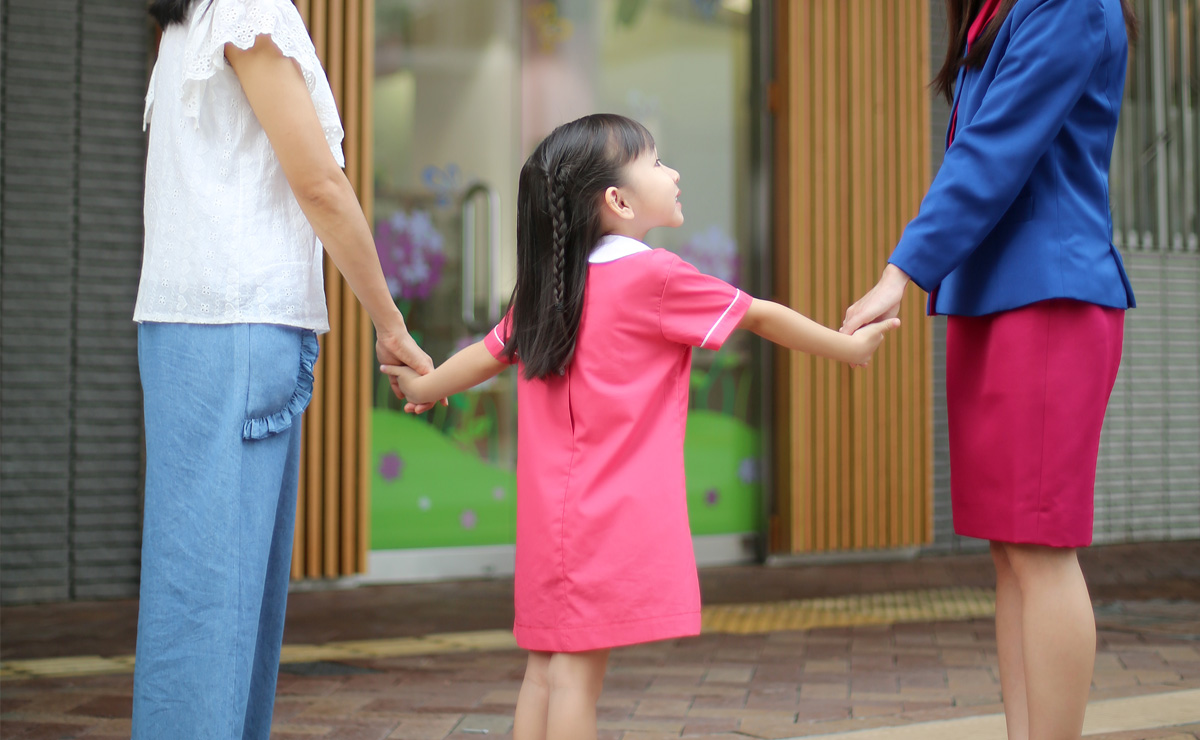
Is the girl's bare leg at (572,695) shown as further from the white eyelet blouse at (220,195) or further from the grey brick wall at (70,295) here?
the grey brick wall at (70,295)

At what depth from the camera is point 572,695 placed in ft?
5.68

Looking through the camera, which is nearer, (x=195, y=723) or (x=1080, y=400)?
(x=195, y=723)

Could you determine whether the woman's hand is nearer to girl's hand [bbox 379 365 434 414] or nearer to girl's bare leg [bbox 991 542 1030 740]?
girl's bare leg [bbox 991 542 1030 740]

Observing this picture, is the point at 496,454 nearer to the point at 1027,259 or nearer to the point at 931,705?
the point at 931,705

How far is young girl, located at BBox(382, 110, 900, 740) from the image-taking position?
1719 mm

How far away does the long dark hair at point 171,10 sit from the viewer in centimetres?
167

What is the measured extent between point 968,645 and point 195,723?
2.83 metres

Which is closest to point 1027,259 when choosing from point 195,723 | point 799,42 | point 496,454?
point 195,723

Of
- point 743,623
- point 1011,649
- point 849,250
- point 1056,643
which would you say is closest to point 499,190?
point 849,250

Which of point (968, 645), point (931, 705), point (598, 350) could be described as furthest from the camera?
point (968, 645)

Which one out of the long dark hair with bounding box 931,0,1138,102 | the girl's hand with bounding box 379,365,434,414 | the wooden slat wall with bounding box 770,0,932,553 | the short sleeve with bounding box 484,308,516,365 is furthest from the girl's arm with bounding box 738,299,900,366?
the wooden slat wall with bounding box 770,0,932,553

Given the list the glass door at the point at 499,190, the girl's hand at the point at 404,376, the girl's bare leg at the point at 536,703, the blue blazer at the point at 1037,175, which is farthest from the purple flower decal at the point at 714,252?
the girl's bare leg at the point at 536,703

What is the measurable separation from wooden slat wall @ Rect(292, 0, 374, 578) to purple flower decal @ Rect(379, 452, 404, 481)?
29cm

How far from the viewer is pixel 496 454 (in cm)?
539
